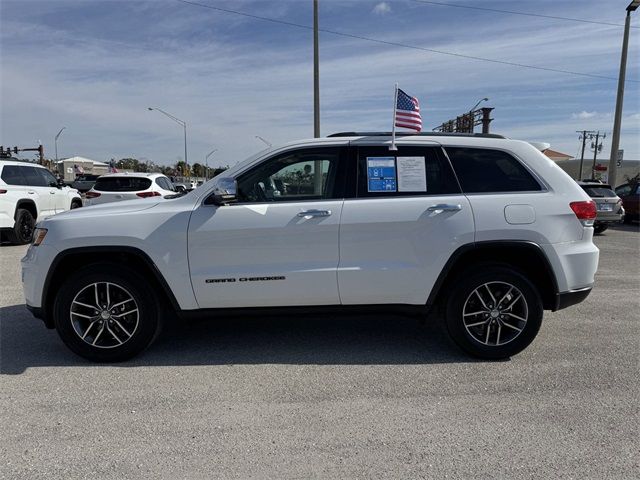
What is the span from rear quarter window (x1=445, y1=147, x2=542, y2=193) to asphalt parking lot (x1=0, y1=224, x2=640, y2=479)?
1472 mm

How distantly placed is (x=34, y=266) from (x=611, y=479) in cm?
428

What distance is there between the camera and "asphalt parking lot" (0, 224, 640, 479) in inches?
107

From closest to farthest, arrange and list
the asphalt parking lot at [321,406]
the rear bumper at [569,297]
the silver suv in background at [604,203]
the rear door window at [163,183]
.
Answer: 1. the asphalt parking lot at [321,406]
2. the rear bumper at [569,297]
3. the rear door window at [163,183]
4. the silver suv in background at [604,203]

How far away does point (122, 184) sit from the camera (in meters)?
12.4

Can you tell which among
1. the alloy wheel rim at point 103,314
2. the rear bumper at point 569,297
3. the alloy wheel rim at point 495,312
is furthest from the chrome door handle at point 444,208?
the alloy wheel rim at point 103,314

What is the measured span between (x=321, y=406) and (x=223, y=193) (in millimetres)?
1817

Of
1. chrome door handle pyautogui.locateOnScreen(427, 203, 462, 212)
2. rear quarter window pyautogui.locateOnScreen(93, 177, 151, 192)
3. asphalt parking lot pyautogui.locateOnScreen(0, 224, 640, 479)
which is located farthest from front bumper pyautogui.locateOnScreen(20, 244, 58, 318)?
rear quarter window pyautogui.locateOnScreen(93, 177, 151, 192)

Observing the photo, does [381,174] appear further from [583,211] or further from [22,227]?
[22,227]

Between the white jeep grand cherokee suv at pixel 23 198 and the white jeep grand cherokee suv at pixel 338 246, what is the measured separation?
24.5ft

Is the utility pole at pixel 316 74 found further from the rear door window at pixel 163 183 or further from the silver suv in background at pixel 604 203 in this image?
the silver suv in background at pixel 604 203

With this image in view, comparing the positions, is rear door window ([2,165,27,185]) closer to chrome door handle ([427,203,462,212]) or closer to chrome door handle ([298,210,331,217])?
chrome door handle ([298,210,331,217])

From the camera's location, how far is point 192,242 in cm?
395

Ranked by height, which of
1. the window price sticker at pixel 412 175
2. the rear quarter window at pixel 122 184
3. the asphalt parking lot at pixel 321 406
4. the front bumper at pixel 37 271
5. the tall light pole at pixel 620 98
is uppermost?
the tall light pole at pixel 620 98

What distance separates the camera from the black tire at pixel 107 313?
4.00 meters
